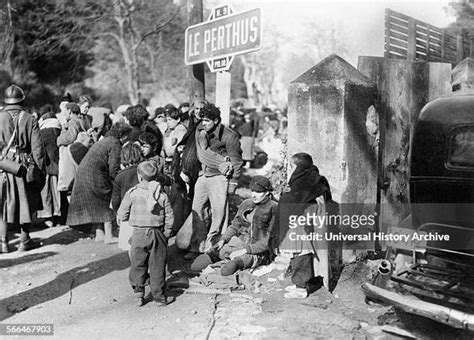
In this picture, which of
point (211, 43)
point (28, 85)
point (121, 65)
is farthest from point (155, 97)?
point (211, 43)

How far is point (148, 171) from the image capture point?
5.37 meters

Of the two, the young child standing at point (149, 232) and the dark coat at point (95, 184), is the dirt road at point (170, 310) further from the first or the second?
the dark coat at point (95, 184)

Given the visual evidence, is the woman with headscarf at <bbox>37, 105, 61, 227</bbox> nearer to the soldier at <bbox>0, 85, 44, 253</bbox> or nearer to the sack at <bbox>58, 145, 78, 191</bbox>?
the sack at <bbox>58, 145, 78, 191</bbox>

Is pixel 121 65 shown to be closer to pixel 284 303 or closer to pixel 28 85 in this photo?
pixel 28 85

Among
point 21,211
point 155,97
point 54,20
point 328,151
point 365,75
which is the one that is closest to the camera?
point 328,151

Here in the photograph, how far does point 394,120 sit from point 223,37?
7.57ft

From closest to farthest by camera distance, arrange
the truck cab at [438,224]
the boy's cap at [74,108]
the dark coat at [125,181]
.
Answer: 1. the truck cab at [438,224]
2. the dark coat at [125,181]
3. the boy's cap at [74,108]

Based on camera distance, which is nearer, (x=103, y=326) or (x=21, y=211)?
(x=103, y=326)

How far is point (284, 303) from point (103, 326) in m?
1.64

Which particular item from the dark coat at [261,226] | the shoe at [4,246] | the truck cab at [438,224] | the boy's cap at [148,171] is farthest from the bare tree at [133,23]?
the truck cab at [438,224]

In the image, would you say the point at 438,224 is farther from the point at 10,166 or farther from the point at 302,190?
the point at 10,166

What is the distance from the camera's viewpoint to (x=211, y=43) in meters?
7.56

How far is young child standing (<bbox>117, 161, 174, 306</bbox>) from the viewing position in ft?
17.4

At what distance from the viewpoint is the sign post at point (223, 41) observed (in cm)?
674
